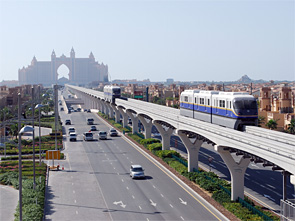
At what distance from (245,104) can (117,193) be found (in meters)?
14.2

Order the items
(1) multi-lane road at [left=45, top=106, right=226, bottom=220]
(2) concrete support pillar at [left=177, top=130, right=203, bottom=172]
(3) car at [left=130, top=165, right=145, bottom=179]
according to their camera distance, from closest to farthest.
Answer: (1) multi-lane road at [left=45, top=106, right=226, bottom=220], (3) car at [left=130, top=165, right=145, bottom=179], (2) concrete support pillar at [left=177, top=130, right=203, bottom=172]

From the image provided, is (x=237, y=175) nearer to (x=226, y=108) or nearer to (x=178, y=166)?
(x=226, y=108)

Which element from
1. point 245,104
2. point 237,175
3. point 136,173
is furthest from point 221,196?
point 136,173

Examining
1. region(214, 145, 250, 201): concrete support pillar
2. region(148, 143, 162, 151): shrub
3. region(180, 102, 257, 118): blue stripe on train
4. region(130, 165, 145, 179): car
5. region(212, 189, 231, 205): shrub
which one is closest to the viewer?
region(212, 189, 231, 205): shrub

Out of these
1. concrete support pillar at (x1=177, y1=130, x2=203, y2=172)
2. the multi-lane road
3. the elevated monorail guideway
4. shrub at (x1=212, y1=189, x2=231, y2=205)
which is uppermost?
the elevated monorail guideway

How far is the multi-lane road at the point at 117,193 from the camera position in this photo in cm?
3328

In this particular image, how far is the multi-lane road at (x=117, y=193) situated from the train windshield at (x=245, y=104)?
8649 mm

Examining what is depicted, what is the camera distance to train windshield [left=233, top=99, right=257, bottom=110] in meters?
36.2

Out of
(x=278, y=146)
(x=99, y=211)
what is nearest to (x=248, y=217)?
(x=278, y=146)

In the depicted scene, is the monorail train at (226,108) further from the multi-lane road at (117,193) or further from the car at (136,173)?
the car at (136,173)

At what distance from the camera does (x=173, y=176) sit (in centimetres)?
4669

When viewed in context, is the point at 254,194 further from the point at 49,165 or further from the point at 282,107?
the point at 282,107

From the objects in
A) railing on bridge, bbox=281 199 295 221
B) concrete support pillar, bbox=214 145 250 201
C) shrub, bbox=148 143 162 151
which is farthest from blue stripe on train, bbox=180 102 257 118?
railing on bridge, bbox=281 199 295 221

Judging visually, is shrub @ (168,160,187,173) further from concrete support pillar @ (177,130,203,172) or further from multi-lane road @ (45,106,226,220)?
multi-lane road @ (45,106,226,220)
